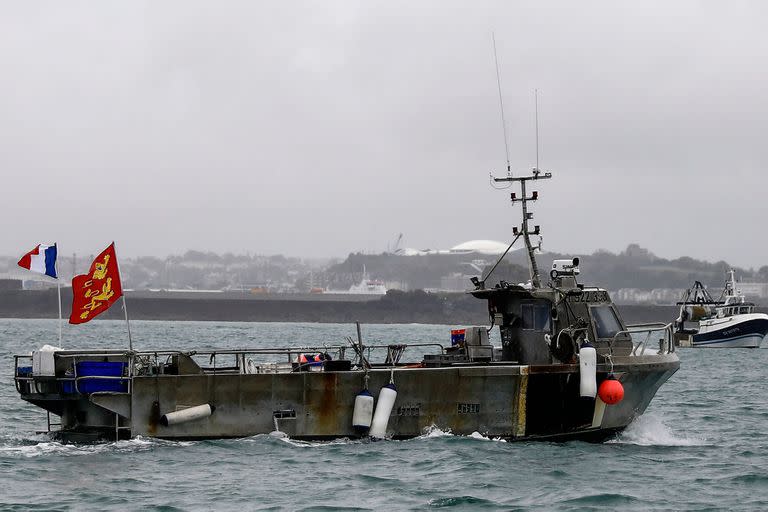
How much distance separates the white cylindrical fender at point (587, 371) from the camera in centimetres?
2491

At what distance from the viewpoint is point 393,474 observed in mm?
21953

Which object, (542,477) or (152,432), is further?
(152,432)

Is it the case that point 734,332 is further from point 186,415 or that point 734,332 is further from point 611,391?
point 186,415

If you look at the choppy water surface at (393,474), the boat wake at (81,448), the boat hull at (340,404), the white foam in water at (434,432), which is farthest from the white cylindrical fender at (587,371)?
the boat wake at (81,448)

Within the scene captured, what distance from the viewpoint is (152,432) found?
24453 millimetres

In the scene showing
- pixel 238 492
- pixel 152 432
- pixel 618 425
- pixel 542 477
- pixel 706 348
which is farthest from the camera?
pixel 706 348

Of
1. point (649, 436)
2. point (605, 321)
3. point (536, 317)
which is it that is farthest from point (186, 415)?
point (649, 436)

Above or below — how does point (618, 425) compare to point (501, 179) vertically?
below

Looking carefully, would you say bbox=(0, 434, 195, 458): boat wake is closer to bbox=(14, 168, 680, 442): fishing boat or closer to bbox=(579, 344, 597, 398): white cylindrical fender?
bbox=(14, 168, 680, 442): fishing boat

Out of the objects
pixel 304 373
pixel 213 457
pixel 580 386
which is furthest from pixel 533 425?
pixel 213 457

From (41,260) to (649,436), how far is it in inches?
556

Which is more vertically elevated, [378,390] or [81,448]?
[378,390]

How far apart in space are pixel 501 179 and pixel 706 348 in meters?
75.8

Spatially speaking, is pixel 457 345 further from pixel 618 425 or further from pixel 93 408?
pixel 93 408
